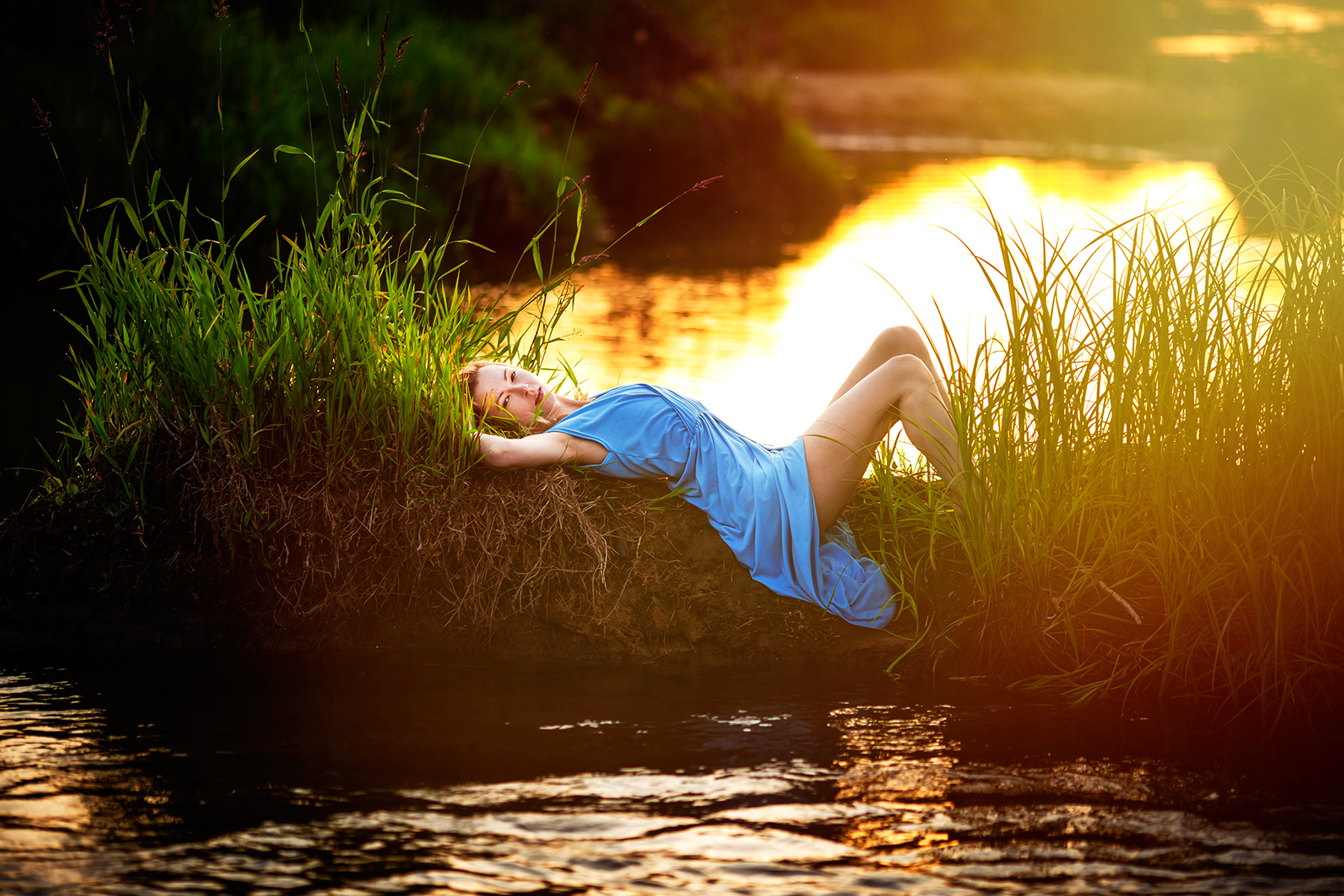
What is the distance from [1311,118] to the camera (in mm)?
19766

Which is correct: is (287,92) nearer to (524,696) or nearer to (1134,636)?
(524,696)

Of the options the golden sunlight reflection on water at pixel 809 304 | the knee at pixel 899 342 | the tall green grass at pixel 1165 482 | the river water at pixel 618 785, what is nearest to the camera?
the river water at pixel 618 785

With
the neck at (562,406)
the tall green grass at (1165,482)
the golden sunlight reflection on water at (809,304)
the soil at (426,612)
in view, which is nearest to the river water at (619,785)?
the soil at (426,612)

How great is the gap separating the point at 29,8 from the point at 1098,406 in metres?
11.2

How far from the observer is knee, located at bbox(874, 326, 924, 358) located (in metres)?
4.43

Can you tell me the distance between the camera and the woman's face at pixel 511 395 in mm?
4352

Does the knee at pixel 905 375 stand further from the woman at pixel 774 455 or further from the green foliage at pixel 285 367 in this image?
the green foliage at pixel 285 367

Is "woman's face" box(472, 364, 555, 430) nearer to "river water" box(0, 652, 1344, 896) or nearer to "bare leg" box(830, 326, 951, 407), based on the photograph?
"river water" box(0, 652, 1344, 896)

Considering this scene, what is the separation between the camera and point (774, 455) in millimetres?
4410

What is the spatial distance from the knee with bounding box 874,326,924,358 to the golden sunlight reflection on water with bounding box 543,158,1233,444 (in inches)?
19.1

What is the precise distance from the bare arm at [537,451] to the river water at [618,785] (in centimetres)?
67

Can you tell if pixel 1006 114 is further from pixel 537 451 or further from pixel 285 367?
pixel 285 367

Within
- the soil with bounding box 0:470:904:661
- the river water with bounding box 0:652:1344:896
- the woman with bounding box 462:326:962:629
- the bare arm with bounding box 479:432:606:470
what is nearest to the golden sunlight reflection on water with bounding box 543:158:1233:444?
the woman with bounding box 462:326:962:629

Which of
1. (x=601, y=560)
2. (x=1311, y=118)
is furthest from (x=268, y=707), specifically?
(x=1311, y=118)
